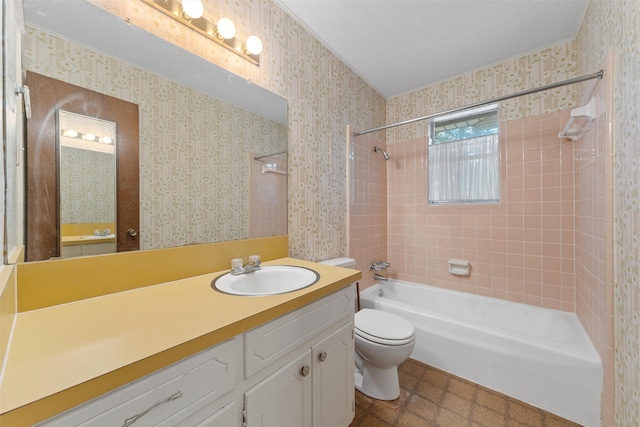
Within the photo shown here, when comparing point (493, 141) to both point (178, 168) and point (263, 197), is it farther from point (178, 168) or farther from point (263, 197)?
point (178, 168)

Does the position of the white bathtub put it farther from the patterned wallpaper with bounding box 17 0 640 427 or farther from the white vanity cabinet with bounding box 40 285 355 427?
the white vanity cabinet with bounding box 40 285 355 427

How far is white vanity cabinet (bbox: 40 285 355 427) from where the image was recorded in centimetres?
52

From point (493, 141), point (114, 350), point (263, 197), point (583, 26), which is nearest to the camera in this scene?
point (114, 350)

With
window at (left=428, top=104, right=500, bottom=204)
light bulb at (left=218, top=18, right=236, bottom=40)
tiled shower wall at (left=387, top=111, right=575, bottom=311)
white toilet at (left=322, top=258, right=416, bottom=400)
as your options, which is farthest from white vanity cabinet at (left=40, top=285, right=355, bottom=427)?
window at (left=428, top=104, right=500, bottom=204)

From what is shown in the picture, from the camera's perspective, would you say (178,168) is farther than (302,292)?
Yes

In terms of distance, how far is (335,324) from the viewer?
1.10 m

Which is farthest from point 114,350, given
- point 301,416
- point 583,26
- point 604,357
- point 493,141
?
point 583,26

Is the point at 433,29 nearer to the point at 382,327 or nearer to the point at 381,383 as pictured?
the point at 382,327

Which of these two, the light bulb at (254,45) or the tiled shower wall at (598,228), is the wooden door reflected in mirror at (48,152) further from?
the tiled shower wall at (598,228)

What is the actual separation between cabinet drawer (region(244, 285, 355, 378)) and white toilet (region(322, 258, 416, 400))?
0.47m

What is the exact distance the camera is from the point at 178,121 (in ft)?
3.71

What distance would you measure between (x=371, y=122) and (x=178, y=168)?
6.49ft

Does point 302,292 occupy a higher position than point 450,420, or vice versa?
point 302,292

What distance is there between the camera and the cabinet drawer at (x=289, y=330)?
75cm
